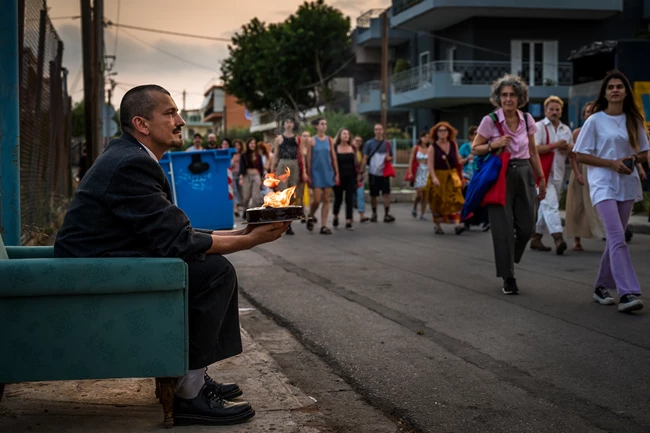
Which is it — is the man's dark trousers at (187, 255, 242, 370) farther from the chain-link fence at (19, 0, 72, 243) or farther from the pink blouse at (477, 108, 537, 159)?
the pink blouse at (477, 108, 537, 159)

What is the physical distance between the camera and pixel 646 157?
7734 millimetres

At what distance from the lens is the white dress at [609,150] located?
762 centimetres

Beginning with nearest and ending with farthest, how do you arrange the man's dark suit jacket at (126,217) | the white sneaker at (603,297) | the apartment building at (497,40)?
the man's dark suit jacket at (126,217), the white sneaker at (603,297), the apartment building at (497,40)

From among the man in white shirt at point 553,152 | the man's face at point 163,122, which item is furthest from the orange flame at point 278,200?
the man in white shirt at point 553,152

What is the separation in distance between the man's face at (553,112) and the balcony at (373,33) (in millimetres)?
34221

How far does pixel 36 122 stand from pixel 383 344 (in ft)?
22.5

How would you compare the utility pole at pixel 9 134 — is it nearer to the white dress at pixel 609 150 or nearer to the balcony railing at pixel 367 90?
the white dress at pixel 609 150

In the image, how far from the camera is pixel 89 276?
387 cm

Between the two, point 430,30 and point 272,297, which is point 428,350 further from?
point 430,30

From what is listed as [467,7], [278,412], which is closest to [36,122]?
[278,412]

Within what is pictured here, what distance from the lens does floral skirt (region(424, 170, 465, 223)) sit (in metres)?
16.0

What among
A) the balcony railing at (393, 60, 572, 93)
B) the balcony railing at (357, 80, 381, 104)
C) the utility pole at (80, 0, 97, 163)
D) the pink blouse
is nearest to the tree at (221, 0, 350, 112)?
the balcony railing at (357, 80, 381, 104)

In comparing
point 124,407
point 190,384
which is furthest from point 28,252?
point 190,384

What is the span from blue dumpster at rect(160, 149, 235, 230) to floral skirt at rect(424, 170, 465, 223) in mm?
3541
